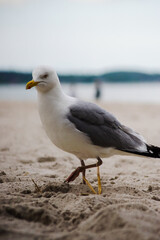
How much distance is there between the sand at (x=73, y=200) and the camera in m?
1.75

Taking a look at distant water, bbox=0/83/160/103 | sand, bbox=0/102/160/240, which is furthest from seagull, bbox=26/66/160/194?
distant water, bbox=0/83/160/103

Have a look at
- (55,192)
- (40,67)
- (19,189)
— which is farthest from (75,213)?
(40,67)

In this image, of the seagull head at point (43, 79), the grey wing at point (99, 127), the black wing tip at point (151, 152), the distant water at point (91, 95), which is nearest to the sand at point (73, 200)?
the black wing tip at point (151, 152)

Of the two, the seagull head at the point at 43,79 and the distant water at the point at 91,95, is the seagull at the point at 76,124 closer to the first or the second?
the seagull head at the point at 43,79

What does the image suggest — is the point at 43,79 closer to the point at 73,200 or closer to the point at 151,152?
the point at 73,200

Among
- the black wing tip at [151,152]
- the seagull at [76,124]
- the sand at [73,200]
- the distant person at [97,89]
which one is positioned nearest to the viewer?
the sand at [73,200]

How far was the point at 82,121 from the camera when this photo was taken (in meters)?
2.69

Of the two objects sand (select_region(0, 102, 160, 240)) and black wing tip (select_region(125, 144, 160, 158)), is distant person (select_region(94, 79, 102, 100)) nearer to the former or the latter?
sand (select_region(0, 102, 160, 240))

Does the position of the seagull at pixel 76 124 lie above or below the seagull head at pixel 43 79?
below

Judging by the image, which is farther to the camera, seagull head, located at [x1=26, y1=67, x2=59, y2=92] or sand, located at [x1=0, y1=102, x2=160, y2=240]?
seagull head, located at [x1=26, y1=67, x2=59, y2=92]

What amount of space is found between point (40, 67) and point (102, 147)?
947 mm

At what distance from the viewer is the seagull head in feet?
8.65

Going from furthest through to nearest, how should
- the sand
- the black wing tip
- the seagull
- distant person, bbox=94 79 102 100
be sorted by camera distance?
distant person, bbox=94 79 102 100, the black wing tip, the seagull, the sand

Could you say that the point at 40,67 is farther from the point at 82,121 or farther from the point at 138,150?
the point at 138,150
